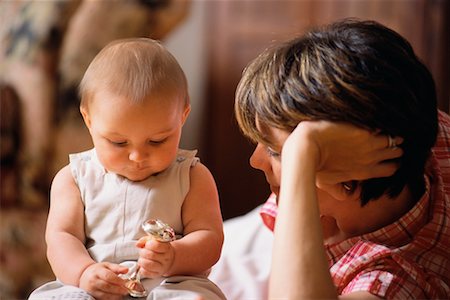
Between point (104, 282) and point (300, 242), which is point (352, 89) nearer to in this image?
point (300, 242)

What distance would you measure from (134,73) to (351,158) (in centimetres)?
36

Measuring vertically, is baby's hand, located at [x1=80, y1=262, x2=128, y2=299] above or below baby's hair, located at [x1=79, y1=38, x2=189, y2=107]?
below

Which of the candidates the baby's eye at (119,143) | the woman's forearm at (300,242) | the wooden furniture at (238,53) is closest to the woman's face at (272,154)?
the woman's forearm at (300,242)

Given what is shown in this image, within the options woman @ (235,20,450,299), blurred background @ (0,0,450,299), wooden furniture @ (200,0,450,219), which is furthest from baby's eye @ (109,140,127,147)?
wooden furniture @ (200,0,450,219)

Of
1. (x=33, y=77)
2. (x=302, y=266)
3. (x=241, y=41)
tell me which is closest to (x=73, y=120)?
(x=33, y=77)

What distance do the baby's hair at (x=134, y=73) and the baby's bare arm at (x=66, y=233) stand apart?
14 centimetres

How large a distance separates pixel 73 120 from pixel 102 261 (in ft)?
5.40

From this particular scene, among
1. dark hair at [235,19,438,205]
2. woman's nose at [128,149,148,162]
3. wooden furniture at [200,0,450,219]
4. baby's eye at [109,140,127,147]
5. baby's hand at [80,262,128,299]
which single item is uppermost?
dark hair at [235,19,438,205]

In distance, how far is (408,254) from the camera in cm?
137

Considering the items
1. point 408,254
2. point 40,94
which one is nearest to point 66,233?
point 408,254

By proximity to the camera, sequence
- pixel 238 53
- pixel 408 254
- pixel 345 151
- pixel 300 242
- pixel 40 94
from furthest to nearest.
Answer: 1. pixel 238 53
2. pixel 40 94
3. pixel 408 254
4. pixel 345 151
5. pixel 300 242

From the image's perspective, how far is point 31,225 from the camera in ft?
9.49

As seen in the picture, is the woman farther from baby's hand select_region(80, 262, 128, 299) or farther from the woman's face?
baby's hand select_region(80, 262, 128, 299)

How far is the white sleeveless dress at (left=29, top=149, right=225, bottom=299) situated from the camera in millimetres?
1214
